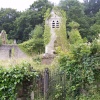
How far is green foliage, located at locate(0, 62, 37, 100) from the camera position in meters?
7.67

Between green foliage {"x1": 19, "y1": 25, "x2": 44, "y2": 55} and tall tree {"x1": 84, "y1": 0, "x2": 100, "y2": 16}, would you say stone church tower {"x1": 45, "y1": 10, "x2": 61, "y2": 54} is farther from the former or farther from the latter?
tall tree {"x1": 84, "y1": 0, "x2": 100, "y2": 16}

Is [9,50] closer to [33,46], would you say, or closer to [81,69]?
[33,46]

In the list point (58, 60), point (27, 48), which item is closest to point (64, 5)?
point (27, 48)

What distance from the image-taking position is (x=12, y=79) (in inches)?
305

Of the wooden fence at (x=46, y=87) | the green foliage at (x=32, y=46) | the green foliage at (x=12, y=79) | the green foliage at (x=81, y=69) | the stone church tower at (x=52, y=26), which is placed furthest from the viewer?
the green foliage at (x=32, y=46)

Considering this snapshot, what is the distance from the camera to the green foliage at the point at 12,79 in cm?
767

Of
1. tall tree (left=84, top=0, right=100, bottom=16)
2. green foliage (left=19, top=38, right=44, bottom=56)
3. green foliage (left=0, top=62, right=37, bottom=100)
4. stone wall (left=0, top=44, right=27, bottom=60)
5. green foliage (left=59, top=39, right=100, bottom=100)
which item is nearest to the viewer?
green foliage (left=0, top=62, right=37, bottom=100)

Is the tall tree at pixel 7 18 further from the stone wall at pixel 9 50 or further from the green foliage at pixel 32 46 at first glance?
the stone wall at pixel 9 50

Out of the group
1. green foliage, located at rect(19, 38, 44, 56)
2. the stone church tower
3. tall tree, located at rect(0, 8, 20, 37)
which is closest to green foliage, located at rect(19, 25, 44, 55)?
green foliage, located at rect(19, 38, 44, 56)

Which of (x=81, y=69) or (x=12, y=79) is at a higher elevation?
(x=81, y=69)

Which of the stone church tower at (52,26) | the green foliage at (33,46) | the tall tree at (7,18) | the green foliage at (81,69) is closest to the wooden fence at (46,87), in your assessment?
the green foliage at (81,69)

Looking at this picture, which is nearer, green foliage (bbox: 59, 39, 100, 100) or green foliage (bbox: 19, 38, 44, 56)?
green foliage (bbox: 59, 39, 100, 100)

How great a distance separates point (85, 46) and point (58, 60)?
1.04 m

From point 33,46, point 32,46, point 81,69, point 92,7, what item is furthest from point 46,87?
point 92,7
